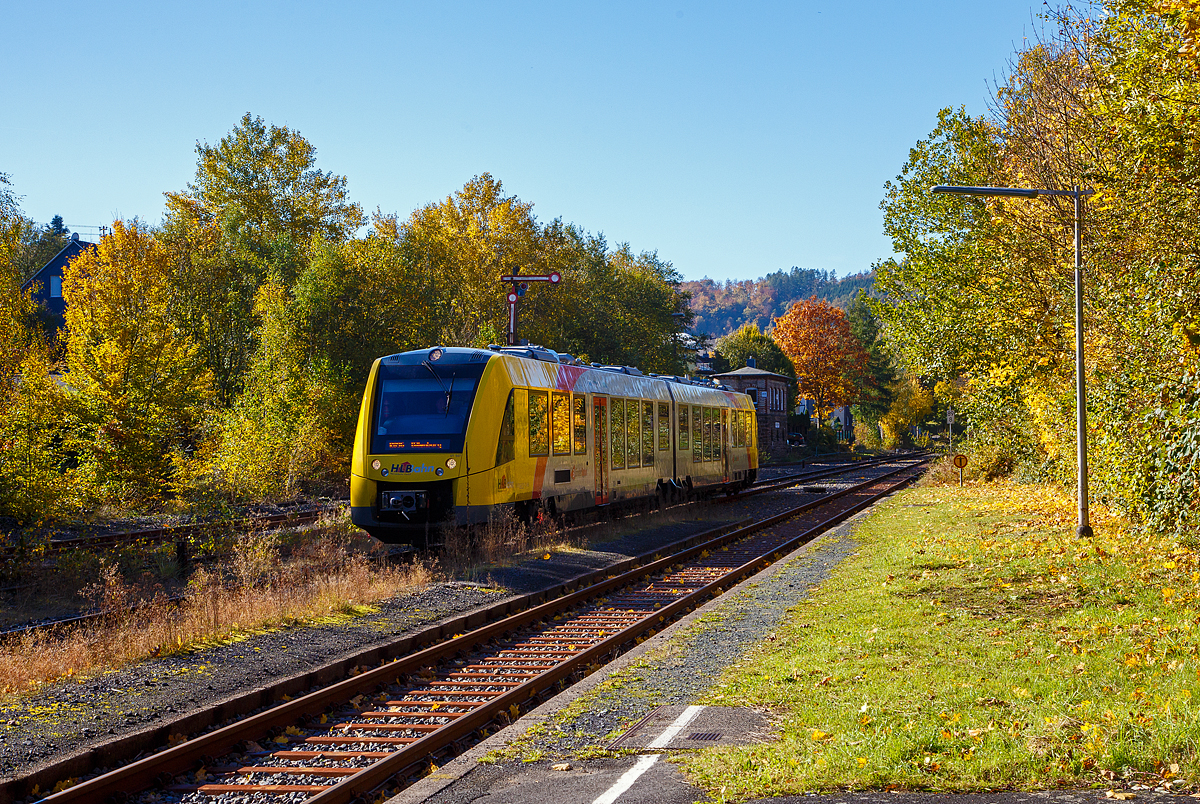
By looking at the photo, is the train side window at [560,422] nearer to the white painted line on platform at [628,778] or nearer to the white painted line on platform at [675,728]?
the white painted line on platform at [675,728]

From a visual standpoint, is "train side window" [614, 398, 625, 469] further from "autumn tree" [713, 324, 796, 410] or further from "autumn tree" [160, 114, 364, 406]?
"autumn tree" [713, 324, 796, 410]

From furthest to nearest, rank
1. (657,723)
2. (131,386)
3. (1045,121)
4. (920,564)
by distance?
(131,386), (1045,121), (920,564), (657,723)

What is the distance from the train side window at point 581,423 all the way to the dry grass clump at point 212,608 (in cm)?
474

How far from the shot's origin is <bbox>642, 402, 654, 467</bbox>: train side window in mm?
24391

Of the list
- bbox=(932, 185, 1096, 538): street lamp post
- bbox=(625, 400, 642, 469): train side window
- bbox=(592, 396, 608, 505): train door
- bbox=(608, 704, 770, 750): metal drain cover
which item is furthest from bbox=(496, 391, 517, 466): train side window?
bbox=(608, 704, 770, 750): metal drain cover

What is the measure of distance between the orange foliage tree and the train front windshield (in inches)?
3006

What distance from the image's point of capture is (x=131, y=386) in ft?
82.1

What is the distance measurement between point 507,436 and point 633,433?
6738 mm

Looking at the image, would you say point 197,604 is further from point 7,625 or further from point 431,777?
point 431,777

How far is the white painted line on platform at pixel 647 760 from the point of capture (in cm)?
590

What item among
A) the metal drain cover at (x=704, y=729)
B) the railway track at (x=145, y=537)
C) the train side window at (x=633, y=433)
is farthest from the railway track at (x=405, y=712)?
the train side window at (x=633, y=433)

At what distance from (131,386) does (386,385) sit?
35.6ft

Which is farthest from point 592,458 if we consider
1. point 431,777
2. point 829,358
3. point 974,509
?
point 829,358

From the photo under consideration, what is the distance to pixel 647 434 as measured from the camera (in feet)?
81.0
